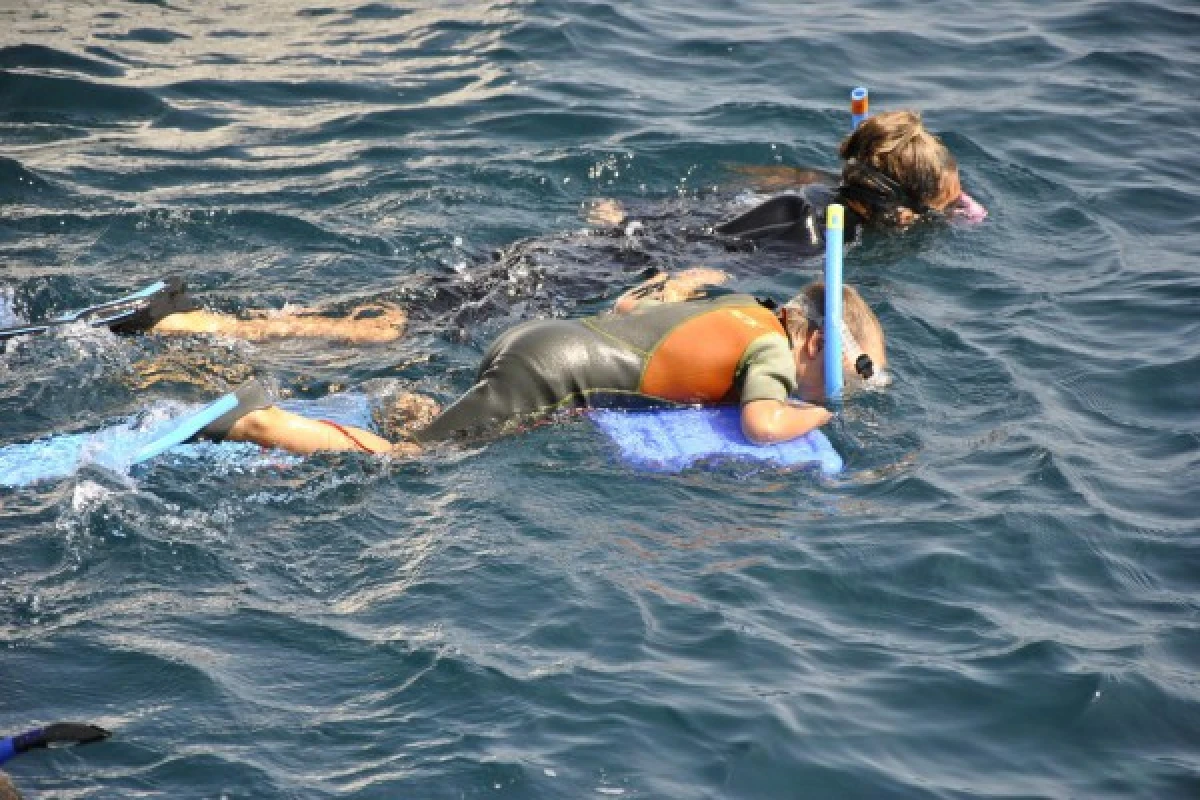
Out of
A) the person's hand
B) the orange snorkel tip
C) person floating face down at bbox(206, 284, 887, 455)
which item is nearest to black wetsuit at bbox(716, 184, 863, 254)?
the person's hand

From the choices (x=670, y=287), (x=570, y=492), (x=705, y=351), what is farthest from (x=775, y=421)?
(x=670, y=287)

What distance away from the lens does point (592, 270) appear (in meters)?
7.38

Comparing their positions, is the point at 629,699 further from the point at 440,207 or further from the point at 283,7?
the point at 283,7

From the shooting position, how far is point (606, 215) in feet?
27.1

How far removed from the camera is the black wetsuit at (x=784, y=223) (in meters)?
7.71

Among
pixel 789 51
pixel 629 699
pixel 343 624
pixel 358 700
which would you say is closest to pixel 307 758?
pixel 358 700

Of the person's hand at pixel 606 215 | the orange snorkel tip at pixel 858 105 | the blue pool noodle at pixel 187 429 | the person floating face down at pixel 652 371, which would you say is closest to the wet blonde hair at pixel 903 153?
the orange snorkel tip at pixel 858 105

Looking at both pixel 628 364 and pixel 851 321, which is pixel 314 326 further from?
pixel 851 321

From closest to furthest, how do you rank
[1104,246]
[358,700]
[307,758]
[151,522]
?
[307,758] < [358,700] < [151,522] < [1104,246]

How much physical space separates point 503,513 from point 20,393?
2.24 m

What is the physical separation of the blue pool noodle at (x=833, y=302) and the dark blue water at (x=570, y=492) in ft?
1.27

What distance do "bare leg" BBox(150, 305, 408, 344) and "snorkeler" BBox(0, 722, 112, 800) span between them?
2.88m

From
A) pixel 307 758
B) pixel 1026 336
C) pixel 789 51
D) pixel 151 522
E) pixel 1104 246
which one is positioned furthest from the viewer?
pixel 789 51

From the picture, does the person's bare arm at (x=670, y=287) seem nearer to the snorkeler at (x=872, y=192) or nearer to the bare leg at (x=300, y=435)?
the snorkeler at (x=872, y=192)
